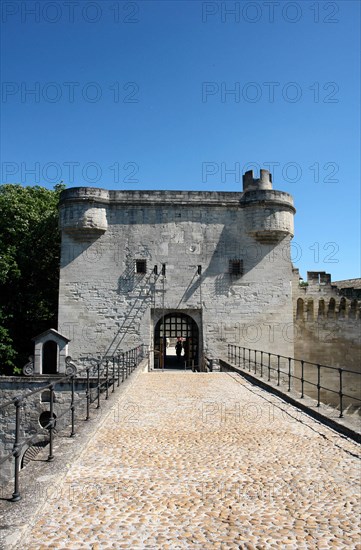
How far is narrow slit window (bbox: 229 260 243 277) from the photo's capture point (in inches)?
807

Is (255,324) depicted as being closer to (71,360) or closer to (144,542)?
(71,360)

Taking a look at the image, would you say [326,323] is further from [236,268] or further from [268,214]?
[268,214]

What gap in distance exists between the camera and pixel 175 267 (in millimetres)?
20328

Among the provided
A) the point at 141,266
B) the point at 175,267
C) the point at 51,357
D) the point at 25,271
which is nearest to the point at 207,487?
the point at 51,357

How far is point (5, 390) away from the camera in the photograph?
54.3ft

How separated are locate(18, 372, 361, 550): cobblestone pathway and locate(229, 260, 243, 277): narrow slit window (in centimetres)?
1249

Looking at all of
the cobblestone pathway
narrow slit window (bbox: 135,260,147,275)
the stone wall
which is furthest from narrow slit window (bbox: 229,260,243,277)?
the cobblestone pathway

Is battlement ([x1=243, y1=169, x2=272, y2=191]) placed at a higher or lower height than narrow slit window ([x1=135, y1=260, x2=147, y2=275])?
higher

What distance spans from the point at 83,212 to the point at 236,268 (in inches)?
266

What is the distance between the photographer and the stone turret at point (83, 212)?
19.8 m

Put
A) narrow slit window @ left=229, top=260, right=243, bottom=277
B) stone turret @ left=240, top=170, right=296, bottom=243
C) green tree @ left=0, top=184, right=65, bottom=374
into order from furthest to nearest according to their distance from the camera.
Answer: green tree @ left=0, top=184, right=65, bottom=374 < narrow slit window @ left=229, top=260, right=243, bottom=277 < stone turret @ left=240, top=170, right=296, bottom=243

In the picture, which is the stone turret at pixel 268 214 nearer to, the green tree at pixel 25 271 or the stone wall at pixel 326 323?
the stone wall at pixel 326 323

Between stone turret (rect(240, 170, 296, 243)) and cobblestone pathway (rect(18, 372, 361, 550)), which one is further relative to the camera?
stone turret (rect(240, 170, 296, 243))

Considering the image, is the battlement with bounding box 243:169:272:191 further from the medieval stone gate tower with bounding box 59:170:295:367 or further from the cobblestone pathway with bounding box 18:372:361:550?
the cobblestone pathway with bounding box 18:372:361:550
